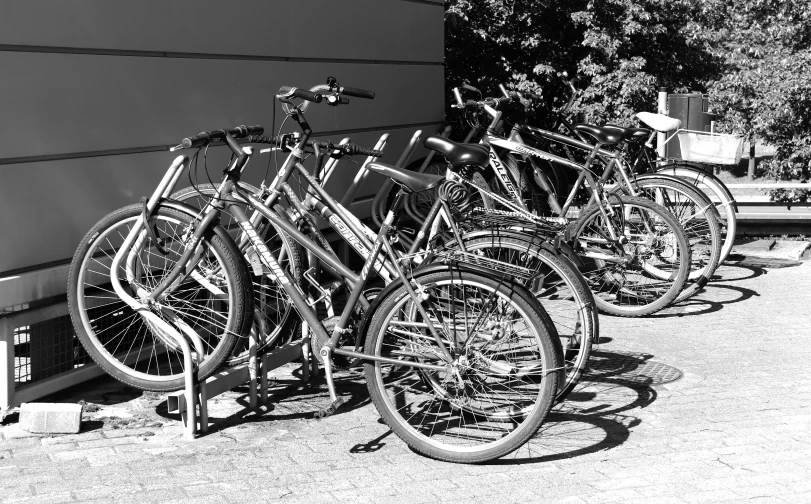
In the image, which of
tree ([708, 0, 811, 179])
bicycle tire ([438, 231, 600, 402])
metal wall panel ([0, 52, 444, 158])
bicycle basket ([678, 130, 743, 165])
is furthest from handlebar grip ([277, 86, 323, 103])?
tree ([708, 0, 811, 179])

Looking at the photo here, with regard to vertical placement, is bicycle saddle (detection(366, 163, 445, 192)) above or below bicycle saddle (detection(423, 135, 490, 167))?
below

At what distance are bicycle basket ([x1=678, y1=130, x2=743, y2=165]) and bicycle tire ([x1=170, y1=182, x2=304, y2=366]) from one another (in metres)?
5.43

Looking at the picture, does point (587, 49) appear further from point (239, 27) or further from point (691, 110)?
point (239, 27)

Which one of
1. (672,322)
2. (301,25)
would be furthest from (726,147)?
(301,25)

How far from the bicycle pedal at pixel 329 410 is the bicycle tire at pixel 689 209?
356cm

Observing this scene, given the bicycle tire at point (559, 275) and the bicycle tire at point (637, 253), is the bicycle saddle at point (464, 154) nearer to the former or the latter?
the bicycle tire at point (559, 275)

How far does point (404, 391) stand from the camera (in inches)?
190

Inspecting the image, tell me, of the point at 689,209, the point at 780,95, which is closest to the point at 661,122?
the point at 689,209

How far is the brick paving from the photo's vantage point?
4117 millimetres

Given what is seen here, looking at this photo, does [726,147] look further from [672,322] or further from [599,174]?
[672,322]

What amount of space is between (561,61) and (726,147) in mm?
2732

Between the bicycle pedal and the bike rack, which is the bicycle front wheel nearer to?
the bicycle pedal

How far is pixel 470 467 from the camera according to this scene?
4410 mm

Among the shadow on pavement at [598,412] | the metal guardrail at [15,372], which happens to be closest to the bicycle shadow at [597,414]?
the shadow on pavement at [598,412]
